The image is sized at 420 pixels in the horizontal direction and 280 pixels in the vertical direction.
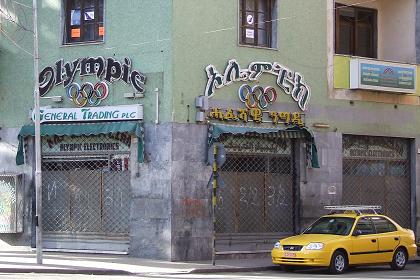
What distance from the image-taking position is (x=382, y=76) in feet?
93.3

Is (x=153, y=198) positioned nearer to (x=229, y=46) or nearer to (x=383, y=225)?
(x=229, y=46)

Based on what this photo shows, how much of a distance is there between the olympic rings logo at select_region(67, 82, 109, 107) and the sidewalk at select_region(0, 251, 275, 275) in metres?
4.28

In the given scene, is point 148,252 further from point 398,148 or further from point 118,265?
point 398,148

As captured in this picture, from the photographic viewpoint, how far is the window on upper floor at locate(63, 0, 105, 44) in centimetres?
2591

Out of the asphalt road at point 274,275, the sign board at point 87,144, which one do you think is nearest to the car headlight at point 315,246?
the asphalt road at point 274,275

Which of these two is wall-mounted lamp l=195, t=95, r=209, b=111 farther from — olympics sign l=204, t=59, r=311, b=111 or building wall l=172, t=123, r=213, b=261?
building wall l=172, t=123, r=213, b=261

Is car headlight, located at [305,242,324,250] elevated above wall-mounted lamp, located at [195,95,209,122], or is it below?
below

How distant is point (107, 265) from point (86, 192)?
4356 mm

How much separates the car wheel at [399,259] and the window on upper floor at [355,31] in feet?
27.8

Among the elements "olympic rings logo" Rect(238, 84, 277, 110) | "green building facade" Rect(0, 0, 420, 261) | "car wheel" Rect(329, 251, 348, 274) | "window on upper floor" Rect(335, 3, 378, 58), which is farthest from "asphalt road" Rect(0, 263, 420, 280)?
"window on upper floor" Rect(335, 3, 378, 58)

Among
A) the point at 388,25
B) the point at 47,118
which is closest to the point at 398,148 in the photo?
the point at 388,25

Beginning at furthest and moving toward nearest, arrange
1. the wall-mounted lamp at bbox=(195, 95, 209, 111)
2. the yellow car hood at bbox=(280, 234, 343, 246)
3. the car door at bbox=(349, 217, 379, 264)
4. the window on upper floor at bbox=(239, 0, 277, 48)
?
the window on upper floor at bbox=(239, 0, 277, 48) → the wall-mounted lamp at bbox=(195, 95, 209, 111) → the car door at bbox=(349, 217, 379, 264) → the yellow car hood at bbox=(280, 234, 343, 246)

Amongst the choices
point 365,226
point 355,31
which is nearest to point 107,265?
point 365,226

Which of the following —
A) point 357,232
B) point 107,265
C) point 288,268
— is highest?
point 357,232
